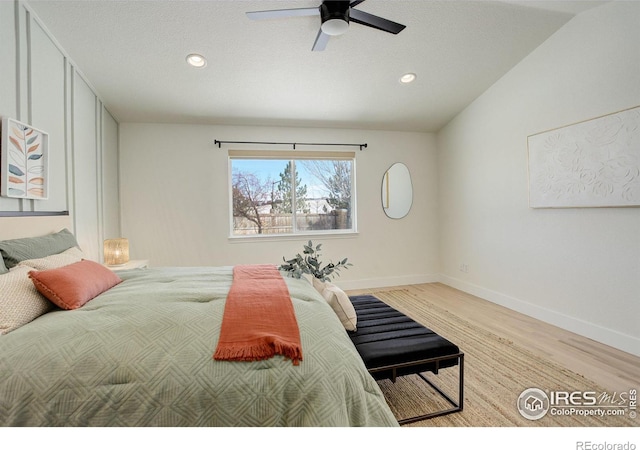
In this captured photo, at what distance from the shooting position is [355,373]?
3.68ft

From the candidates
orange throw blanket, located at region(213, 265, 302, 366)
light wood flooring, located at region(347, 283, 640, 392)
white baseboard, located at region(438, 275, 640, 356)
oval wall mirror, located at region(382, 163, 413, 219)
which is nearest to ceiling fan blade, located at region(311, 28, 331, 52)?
orange throw blanket, located at region(213, 265, 302, 366)

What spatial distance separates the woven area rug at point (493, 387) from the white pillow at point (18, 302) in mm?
1815

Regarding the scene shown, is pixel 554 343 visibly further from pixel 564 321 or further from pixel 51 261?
pixel 51 261

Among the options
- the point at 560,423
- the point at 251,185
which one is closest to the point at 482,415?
the point at 560,423

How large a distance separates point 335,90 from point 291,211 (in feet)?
5.57

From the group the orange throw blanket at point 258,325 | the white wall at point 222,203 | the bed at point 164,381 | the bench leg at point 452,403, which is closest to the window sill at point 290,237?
the white wall at point 222,203

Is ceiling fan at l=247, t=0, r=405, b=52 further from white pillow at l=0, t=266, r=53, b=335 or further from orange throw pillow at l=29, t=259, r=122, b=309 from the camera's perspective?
white pillow at l=0, t=266, r=53, b=335

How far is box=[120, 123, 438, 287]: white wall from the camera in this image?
3.83 meters

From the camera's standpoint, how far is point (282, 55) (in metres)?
2.88

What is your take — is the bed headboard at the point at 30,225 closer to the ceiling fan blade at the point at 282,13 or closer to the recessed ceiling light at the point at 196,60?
the recessed ceiling light at the point at 196,60

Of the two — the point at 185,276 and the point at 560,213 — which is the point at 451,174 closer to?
the point at 560,213

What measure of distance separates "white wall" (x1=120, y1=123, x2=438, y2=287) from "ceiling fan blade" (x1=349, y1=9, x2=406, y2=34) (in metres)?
2.21

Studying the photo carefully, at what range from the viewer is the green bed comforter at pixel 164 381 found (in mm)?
983

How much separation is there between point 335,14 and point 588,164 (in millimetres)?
2478
